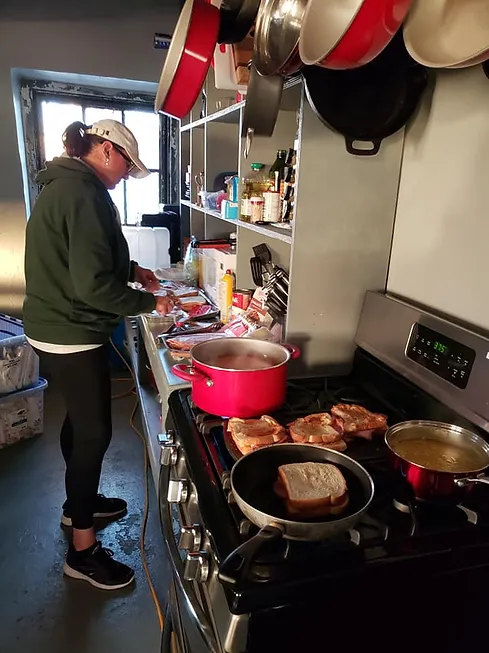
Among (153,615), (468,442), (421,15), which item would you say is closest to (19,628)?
(153,615)

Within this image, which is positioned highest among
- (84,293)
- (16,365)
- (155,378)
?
(84,293)

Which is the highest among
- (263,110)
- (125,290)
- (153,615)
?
(263,110)

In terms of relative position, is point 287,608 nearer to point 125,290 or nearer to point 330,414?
point 330,414

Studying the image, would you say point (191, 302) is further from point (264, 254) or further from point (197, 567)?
point (197, 567)

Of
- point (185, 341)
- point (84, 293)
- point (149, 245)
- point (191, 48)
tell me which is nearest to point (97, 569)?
point (185, 341)

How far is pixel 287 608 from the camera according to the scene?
25.5 inches

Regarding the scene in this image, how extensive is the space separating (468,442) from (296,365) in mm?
531

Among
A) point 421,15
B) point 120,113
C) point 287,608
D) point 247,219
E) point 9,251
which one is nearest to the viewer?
point 287,608

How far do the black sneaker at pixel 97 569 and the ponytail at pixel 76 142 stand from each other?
135 cm

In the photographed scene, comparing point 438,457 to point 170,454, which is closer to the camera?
point 438,457

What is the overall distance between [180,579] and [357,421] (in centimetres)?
46

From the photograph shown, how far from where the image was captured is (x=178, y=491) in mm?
952

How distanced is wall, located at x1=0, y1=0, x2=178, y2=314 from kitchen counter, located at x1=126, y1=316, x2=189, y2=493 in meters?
1.19

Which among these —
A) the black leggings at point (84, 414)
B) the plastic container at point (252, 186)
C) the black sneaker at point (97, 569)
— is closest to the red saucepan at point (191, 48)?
the plastic container at point (252, 186)
